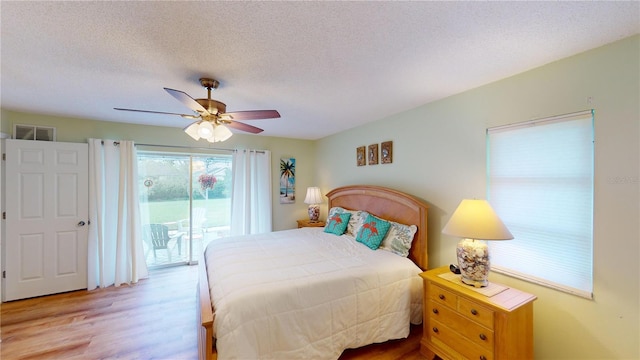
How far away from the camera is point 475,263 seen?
1828 mm

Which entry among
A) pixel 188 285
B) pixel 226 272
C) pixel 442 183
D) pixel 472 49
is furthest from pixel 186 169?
pixel 472 49

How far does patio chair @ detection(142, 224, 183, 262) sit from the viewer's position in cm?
387

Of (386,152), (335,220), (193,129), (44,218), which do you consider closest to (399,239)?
(335,220)

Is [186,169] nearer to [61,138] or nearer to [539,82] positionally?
[61,138]

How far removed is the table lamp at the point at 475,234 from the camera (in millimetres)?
1741

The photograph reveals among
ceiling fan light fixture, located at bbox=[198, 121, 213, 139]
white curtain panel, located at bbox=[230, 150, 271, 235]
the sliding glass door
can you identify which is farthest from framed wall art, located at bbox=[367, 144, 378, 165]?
the sliding glass door

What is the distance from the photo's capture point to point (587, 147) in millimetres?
1615

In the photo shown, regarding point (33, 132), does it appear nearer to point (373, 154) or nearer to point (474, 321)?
point (373, 154)

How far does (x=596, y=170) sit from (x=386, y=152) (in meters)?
1.92

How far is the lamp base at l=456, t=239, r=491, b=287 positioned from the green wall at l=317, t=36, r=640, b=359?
1.34 feet

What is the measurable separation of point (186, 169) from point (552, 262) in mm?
4738

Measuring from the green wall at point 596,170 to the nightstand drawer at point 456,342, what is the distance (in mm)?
582

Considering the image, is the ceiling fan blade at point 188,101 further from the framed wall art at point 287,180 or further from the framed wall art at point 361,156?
the framed wall art at point 287,180

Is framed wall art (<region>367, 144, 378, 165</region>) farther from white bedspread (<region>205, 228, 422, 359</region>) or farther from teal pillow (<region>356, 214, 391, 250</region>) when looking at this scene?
white bedspread (<region>205, 228, 422, 359</region>)
